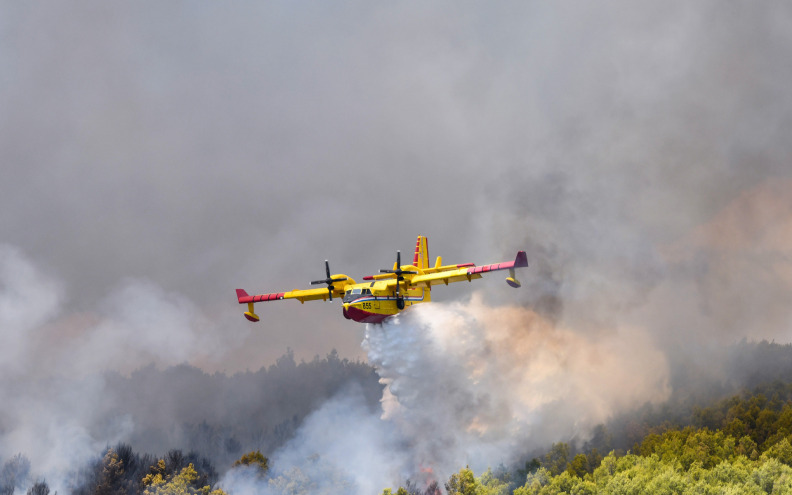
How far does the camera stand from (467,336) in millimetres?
69188

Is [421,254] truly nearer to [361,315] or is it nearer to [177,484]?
[361,315]

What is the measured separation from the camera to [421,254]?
7419cm

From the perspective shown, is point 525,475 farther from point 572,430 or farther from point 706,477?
point 706,477

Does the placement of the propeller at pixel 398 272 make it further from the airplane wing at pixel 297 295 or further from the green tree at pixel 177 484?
the green tree at pixel 177 484

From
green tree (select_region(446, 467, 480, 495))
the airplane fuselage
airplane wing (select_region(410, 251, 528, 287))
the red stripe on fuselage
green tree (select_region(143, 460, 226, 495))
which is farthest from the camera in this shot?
green tree (select_region(143, 460, 226, 495))

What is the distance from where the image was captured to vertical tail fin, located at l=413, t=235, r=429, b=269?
73.8 metres

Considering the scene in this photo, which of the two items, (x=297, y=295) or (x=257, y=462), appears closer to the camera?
(x=297, y=295)

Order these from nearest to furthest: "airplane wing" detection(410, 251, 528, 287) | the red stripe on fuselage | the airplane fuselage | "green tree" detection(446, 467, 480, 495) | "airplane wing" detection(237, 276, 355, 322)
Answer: "airplane wing" detection(410, 251, 528, 287) → the red stripe on fuselage → the airplane fuselage → "airplane wing" detection(237, 276, 355, 322) → "green tree" detection(446, 467, 480, 495)

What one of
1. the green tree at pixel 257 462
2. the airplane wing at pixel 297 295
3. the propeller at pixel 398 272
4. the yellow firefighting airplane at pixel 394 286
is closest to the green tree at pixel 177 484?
the green tree at pixel 257 462

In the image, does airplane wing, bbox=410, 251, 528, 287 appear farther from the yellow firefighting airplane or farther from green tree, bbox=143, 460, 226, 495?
green tree, bbox=143, 460, 226, 495

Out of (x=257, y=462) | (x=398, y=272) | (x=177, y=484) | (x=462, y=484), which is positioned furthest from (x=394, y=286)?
(x=257, y=462)

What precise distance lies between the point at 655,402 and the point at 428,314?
5066cm

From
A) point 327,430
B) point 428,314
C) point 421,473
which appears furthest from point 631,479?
point 327,430

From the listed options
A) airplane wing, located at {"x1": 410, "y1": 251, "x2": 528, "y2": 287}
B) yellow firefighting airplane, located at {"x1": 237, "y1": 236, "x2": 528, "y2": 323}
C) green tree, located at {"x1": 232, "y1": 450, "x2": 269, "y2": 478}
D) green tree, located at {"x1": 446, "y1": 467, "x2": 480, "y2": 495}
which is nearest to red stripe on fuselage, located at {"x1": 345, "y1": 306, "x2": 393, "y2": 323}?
yellow firefighting airplane, located at {"x1": 237, "y1": 236, "x2": 528, "y2": 323}
